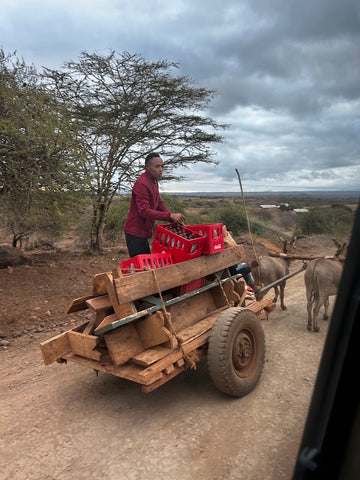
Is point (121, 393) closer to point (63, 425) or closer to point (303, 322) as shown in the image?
point (63, 425)

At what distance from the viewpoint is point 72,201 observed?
7977 mm

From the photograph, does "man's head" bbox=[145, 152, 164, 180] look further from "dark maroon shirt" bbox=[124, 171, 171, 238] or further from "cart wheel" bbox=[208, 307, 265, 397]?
"cart wheel" bbox=[208, 307, 265, 397]

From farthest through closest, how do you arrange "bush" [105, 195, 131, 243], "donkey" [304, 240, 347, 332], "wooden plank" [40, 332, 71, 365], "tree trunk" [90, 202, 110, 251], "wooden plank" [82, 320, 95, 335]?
"bush" [105, 195, 131, 243], "tree trunk" [90, 202, 110, 251], "donkey" [304, 240, 347, 332], "wooden plank" [82, 320, 95, 335], "wooden plank" [40, 332, 71, 365]

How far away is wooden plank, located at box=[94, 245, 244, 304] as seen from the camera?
3043 mm

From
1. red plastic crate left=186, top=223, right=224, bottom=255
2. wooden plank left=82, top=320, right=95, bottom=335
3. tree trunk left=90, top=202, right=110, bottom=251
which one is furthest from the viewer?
tree trunk left=90, top=202, right=110, bottom=251

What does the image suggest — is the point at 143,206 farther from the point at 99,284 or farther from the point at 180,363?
the point at 180,363

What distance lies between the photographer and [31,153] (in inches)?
274

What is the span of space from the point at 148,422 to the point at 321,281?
4.18 meters

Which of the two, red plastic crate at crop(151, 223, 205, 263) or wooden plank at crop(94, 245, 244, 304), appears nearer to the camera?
wooden plank at crop(94, 245, 244, 304)

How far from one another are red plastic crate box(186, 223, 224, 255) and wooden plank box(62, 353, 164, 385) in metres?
1.49

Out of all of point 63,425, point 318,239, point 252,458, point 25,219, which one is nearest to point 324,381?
point 252,458

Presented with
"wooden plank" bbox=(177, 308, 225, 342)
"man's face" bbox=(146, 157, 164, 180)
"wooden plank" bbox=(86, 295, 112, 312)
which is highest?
"man's face" bbox=(146, 157, 164, 180)

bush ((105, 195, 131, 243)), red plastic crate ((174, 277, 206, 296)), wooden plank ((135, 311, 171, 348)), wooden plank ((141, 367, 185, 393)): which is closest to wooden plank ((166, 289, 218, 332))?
red plastic crate ((174, 277, 206, 296))

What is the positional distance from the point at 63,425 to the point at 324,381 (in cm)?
309
